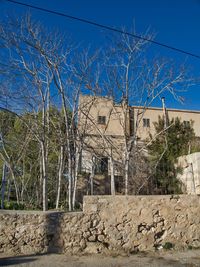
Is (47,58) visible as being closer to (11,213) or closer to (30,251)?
(11,213)

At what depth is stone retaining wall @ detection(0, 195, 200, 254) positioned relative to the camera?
5137 millimetres

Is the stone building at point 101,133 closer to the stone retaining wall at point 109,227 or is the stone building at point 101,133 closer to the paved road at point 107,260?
the stone retaining wall at point 109,227

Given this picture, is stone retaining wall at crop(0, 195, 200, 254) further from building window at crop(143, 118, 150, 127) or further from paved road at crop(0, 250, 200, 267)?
building window at crop(143, 118, 150, 127)

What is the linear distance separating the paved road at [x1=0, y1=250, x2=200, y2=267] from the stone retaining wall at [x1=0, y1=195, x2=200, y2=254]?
288mm

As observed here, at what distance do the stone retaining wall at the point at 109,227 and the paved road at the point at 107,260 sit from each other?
0.29 meters

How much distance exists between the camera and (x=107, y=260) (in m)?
4.71

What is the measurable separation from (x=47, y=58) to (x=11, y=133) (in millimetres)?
4250

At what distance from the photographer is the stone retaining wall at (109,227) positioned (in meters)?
5.14

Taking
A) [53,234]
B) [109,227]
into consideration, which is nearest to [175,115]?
[109,227]

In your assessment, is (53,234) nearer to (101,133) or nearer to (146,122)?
(101,133)

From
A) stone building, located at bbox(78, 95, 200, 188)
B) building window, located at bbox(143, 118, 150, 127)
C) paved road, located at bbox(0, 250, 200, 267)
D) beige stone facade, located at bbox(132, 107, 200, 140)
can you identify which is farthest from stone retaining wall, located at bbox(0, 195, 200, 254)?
building window, located at bbox(143, 118, 150, 127)

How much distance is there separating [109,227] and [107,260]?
2.54ft

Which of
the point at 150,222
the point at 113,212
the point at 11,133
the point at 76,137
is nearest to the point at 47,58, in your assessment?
the point at 76,137

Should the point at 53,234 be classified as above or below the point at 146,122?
below
